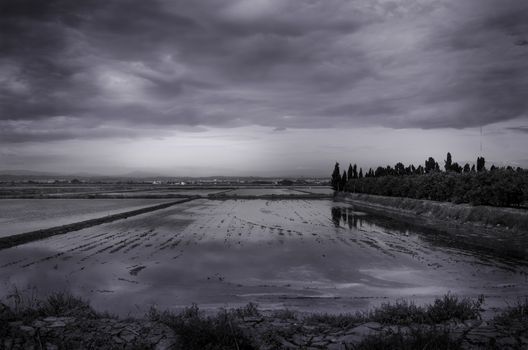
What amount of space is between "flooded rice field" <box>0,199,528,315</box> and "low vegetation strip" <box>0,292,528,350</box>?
1.67 meters

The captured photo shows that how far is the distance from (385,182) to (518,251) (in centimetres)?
3444

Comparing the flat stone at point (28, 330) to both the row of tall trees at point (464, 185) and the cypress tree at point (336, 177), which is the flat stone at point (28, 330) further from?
the cypress tree at point (336, 177)

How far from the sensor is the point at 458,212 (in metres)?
28.3

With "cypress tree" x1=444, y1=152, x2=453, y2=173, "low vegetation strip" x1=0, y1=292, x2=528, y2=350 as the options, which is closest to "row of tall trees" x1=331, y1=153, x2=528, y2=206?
"cypress tree" x1=444, y1=152, x2=453, y2=173

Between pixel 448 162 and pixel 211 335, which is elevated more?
pixel 448 162

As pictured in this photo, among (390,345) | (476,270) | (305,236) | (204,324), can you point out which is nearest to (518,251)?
(476,270)

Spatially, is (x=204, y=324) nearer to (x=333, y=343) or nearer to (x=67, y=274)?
(x=333, y=343)

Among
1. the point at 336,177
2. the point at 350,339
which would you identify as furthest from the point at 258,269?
the point at 336,177

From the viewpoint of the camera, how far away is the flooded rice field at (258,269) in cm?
1031

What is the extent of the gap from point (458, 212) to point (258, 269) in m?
20.3

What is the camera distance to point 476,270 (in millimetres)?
13438

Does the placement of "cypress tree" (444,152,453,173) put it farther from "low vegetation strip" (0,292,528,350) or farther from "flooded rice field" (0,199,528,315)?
"low vegetation strip" (0,292,528,350)

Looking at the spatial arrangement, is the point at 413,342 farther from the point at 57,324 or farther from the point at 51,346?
the point at 57,324

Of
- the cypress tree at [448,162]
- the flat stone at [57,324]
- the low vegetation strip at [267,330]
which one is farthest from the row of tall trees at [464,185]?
the flat stone at [57,324]
